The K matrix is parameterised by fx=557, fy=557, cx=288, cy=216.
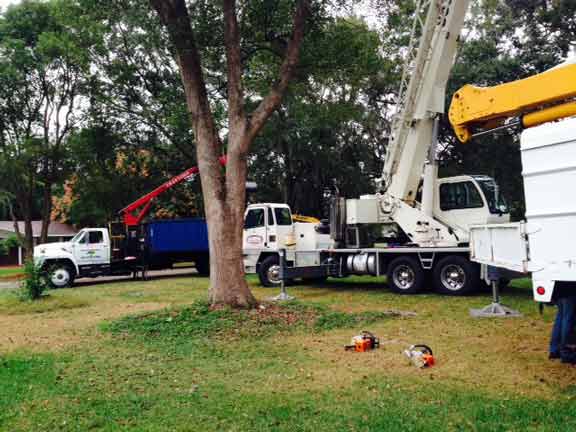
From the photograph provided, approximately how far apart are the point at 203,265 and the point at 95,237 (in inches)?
179

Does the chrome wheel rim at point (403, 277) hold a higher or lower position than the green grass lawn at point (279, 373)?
higher

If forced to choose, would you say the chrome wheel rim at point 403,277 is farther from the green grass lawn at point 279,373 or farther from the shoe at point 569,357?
the shoe at point 569,357

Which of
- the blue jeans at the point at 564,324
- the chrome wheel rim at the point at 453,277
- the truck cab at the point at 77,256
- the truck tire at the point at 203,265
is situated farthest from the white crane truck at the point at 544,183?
the truck tire at the point at 203,265

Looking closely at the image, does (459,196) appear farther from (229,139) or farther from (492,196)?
(229,139)

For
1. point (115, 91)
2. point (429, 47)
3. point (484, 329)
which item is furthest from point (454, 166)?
point (484, 329)

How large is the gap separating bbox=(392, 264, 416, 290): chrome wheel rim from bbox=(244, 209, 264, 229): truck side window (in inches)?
188

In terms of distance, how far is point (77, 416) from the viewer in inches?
203

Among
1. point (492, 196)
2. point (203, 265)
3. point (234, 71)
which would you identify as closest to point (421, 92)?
point (492, 196)

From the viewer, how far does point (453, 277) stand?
527 inches

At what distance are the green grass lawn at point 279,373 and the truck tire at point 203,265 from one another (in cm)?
1144

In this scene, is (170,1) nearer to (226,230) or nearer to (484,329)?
(226,230)

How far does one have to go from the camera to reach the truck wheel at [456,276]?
12969mm

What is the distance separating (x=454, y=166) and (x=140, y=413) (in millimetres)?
21950

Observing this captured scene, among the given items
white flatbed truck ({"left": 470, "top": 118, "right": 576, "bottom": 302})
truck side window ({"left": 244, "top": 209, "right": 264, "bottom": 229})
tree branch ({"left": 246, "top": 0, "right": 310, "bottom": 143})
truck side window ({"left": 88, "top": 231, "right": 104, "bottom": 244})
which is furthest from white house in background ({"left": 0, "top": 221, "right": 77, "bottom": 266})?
white flatbed truck ({"left": 470, "top": 118, "right": 576, "bottom": 302})
